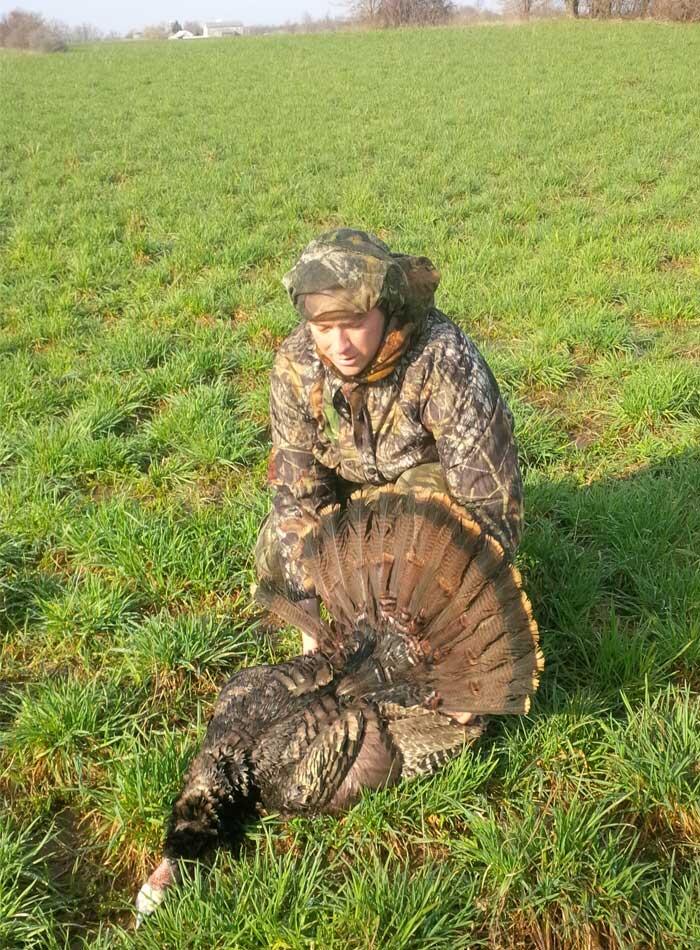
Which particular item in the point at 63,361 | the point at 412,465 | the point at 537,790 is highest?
the point at 412,465

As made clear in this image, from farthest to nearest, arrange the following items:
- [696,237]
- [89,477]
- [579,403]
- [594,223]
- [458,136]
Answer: [458,136], [594,223], [696,237], [579,403], [89,477]

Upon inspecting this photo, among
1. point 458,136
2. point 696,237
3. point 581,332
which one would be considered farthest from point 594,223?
point 458,136

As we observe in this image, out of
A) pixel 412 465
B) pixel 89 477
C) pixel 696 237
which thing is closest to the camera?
pixel 412 465

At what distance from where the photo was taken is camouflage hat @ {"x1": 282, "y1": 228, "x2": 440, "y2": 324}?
248cm

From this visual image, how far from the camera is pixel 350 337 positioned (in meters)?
2.61

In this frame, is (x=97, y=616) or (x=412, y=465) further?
(x=97, y=616)

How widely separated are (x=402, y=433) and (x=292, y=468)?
1.60ft

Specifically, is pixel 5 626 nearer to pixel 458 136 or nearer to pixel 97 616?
pixel 97 616

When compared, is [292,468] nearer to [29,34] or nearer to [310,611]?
[310,611]

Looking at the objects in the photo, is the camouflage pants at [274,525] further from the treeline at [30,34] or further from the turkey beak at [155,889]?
the treeline at [30,34]

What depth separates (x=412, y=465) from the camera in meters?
2.99

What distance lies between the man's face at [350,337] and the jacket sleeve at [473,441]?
267mm

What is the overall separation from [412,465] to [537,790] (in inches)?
49.3

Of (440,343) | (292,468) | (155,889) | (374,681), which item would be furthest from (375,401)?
(155,889)
